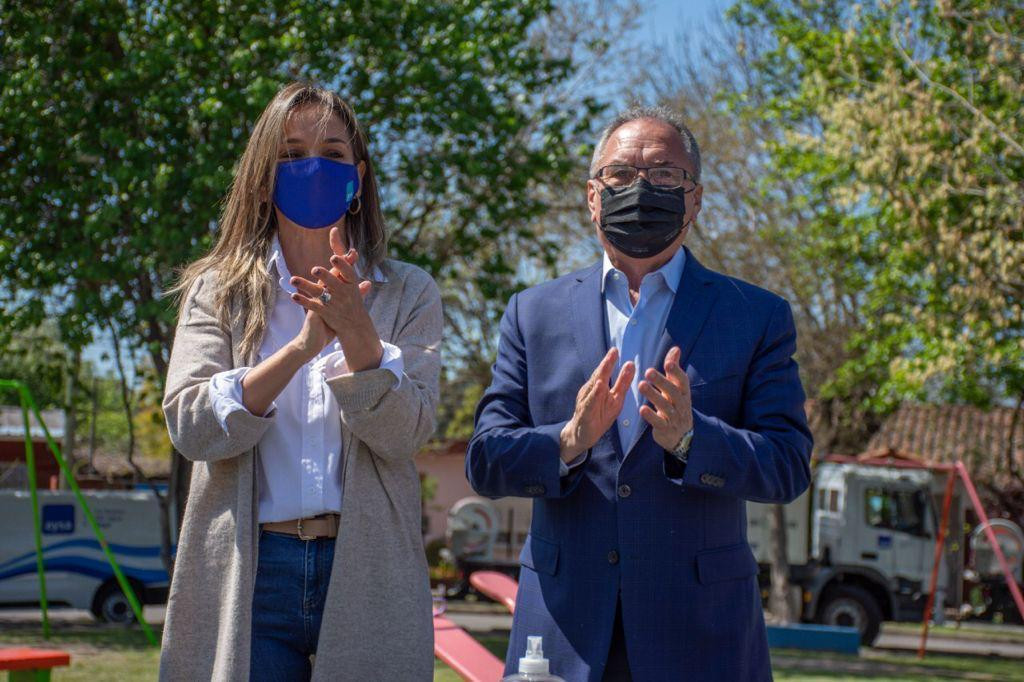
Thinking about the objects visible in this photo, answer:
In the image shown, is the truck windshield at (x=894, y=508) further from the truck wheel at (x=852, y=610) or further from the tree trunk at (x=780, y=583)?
the tree trunk at (x=780, y=583)

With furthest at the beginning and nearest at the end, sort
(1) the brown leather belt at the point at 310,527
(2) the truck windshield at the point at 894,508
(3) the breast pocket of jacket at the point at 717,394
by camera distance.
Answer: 1. (2) the truck windshield at the point at 894,508
2. (3) the breast pocket of jacket at the point at 717,394
3. (1) the brown leather belt at the point at 310,527

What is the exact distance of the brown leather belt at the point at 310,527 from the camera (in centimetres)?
254

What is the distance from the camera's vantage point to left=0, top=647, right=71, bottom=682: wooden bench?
16.9 ft

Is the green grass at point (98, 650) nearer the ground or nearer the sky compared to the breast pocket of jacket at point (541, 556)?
nearer the ground

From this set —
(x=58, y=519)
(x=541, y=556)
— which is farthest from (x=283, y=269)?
(x=58, y=519)

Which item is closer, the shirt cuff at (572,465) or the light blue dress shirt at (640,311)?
the shirt cuff at (572,465)

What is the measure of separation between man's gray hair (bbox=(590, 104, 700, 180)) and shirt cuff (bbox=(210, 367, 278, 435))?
38.5 inches

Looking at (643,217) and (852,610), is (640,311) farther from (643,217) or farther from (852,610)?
(852,610)

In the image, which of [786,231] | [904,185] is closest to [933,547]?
[786,231]

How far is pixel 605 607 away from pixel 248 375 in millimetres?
892

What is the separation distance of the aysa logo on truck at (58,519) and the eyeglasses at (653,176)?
16.2 m

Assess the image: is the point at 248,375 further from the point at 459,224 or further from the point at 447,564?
the point at 447,564

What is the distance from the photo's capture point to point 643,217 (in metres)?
2.77

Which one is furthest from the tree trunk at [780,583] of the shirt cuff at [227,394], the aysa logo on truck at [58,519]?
the shirt cuff at [227,394]
